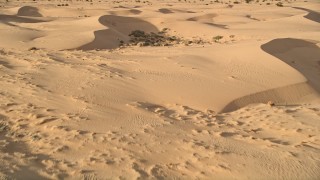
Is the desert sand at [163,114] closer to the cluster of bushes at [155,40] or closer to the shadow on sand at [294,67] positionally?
the shadow on sand at [294,67]

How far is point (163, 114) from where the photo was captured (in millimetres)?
5457

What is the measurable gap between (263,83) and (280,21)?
10753 mm

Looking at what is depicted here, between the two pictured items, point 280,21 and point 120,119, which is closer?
point 120,119

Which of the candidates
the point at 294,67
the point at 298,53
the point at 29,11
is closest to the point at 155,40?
the point at 298,53

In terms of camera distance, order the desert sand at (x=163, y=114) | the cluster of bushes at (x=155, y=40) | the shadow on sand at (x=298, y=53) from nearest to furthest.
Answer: the desert sand at (x=163, y=114) < the shadow on sand at (x=298, y=53) < the cluster of bushes at (x=155, y=40)

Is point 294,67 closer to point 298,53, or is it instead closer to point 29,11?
point 298,53

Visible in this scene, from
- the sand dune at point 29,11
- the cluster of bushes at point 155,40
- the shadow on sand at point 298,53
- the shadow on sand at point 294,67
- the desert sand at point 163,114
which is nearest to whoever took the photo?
the desert sand at point 163,114

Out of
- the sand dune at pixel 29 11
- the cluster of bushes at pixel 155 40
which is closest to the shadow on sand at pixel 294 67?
the cluster of bushes at pixel 155 40

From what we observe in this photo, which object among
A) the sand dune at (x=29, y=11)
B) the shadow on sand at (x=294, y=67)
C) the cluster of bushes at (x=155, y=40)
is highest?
the shadow on sand at (x=294, y=67)

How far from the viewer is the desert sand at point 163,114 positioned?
3898 mm

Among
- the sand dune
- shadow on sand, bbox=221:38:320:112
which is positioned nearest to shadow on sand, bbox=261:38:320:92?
shadow on sand, bbox=221:38:320:112

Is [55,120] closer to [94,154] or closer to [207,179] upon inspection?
[94,154]

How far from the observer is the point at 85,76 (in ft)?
22.9

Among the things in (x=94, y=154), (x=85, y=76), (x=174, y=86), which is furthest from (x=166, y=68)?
(x=94, y=154)
